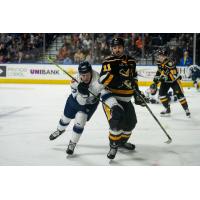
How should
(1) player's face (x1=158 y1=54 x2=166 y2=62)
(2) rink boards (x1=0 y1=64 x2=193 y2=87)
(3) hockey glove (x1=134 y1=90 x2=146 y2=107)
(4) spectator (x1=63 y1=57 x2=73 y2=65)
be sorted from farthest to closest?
(2) rink boards (x1=0 y1=64 x2=193 y2=87) < (1) player's face (x1=158 y1=54 x2=166 y2=62) < (4) spectator (x1=63 y1=57 x2=73 y2=65) < (3) hockey glove (x1=134 y1=90 x2=146 y2=107)

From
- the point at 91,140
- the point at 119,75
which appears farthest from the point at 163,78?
the point at 119,75

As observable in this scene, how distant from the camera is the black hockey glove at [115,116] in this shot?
9.04 ft

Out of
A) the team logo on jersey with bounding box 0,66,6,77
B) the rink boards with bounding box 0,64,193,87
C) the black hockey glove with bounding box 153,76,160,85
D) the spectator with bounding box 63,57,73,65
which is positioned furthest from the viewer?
the team logo on jersey with bounding box 0,66,6,77

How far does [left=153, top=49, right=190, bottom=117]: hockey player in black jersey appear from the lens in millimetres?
4301

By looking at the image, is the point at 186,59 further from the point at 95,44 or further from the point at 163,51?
the point at 95,44

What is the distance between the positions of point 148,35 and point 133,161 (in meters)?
1.82

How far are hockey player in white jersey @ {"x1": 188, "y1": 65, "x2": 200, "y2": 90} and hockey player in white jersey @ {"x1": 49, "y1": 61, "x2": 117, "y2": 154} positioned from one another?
253 centimetres

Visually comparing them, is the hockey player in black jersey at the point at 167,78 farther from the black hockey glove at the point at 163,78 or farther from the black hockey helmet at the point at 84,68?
the black hockey helmet at the point at 84,68

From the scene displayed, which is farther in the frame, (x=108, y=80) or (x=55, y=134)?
(x=55, y=134)

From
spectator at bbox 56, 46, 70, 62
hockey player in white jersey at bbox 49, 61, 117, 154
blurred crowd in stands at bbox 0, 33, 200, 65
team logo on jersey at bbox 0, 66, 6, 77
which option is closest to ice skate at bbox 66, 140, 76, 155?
hockey player in white jersey at bbox 49, 61, 117, 154

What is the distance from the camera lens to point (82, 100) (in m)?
2.94

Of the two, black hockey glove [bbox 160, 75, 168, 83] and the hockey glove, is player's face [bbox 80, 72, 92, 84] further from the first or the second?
black hockey glove [bbox 160, 75, 168, 83]

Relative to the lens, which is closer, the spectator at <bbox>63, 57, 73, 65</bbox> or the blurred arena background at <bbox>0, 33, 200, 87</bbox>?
the spectator at <bbox>63, 57, 73, 65</bbox>

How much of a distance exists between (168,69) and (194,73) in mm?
1067
